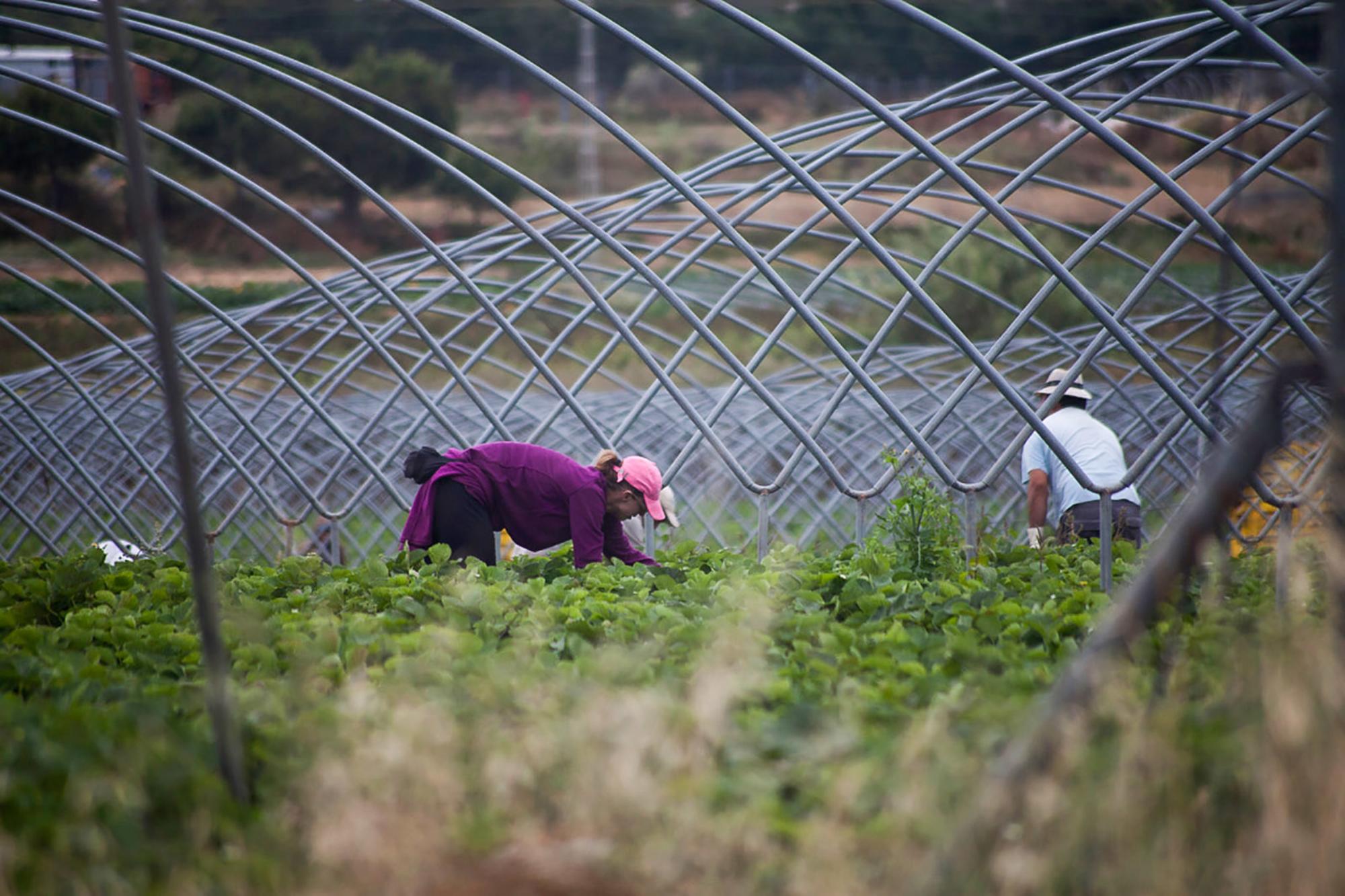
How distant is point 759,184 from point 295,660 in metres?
5.06

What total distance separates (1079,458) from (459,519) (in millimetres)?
3678

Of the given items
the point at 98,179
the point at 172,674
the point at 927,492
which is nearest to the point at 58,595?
the point at 172,674

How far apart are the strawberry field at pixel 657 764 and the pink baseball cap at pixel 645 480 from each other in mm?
2193

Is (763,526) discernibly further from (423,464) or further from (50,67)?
(50,67)

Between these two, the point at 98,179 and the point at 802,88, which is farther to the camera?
the point at 802,88

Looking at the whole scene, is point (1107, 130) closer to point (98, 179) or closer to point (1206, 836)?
point (1206, 836)

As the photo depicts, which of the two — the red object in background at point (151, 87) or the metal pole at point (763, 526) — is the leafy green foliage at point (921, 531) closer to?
the metal pole at point (763, 526)

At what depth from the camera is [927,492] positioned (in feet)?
16.3

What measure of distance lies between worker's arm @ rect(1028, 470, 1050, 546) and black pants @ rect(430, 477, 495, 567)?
3.16 metres

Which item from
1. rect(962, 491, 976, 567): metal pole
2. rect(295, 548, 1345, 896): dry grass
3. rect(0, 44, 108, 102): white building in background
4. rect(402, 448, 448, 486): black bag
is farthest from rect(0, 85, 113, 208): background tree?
rect(295, 548, 1345, 896): dry grass

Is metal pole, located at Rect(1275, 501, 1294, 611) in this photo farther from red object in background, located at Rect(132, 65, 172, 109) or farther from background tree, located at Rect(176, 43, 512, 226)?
background tree, located at Rect(176, 43, 512, 226)

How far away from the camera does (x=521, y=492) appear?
19.0 feet

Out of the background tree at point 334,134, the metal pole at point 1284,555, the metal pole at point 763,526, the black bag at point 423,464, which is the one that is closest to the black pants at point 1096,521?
the metal pole at point 1284,555

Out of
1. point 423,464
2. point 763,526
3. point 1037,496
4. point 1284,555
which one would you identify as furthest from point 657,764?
point 1037,496
